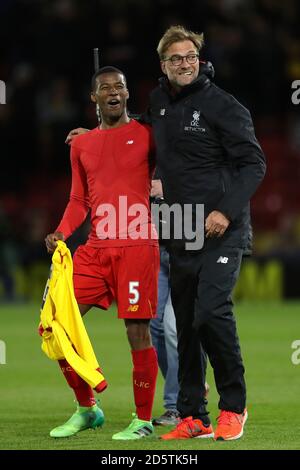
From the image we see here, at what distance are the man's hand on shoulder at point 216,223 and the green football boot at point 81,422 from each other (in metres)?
1.43

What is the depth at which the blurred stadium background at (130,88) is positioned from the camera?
733 inches

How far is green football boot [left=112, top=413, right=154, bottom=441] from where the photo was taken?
7094 mm

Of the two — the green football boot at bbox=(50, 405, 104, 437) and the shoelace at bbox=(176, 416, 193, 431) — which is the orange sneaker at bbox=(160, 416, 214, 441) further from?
the green football boot at bbox=(50, 405, 104, 437)

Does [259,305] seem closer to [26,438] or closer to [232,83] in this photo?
[232,83]

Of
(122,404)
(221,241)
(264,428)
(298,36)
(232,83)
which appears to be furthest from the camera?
(298,36)

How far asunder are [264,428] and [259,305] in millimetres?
9800

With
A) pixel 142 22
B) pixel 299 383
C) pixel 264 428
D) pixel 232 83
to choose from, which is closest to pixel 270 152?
pixel 232 83

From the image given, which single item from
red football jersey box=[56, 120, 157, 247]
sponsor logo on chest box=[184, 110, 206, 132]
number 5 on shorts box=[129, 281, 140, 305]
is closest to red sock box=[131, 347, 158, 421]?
number 5 on shorts box=[129, 281, 140, 305]

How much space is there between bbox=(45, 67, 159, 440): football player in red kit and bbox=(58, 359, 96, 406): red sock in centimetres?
1

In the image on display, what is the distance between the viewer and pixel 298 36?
20.3m

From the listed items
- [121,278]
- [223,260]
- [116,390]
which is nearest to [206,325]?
[223,260]

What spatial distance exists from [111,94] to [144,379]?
1706 millimetres

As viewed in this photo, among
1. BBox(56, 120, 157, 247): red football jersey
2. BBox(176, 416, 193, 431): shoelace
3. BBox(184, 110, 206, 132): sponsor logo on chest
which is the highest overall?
BBox(184, 110, 206, 132): sponsor logo on chest

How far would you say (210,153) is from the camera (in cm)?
705
